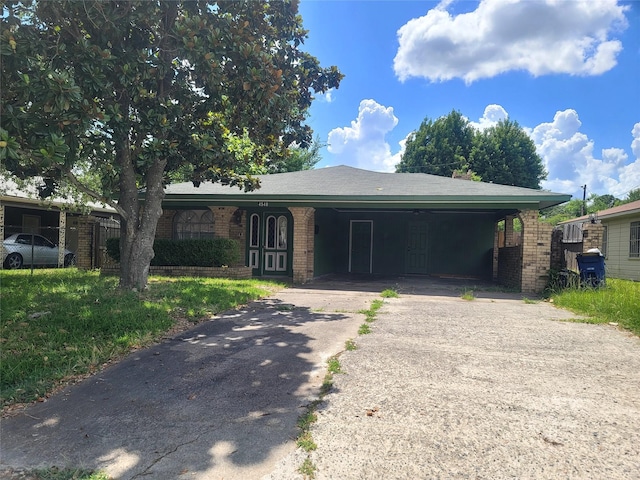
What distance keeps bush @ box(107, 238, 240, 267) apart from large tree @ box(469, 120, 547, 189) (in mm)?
27683

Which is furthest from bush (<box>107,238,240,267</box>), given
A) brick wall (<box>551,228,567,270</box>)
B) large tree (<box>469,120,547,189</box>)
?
large tree (<box>469,120,547,189</box>)

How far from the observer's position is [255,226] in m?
13.7

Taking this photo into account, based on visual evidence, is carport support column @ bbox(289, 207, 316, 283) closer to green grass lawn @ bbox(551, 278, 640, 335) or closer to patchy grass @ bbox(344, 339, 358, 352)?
green grass lawn @ bbox(551, 278, 640, 335)

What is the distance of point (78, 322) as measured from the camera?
5590 millimetres

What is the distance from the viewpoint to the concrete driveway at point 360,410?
8.57 feet

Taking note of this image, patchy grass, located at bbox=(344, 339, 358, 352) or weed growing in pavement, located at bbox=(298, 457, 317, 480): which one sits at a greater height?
patchy grass, located at bbox=(344, 339, 358, 352)

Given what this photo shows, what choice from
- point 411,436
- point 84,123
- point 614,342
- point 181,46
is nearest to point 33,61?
point 84,123

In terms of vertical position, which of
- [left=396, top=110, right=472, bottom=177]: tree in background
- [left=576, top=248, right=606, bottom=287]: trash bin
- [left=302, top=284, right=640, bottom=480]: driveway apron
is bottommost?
[left=302, top=284, right=640, bottom=480]: driveway apron

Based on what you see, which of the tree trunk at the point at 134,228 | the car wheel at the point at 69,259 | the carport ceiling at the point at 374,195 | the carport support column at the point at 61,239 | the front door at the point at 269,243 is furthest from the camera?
the car wheel at the point at 69,259

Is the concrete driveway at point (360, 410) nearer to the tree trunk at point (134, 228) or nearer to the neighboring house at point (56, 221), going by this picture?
the tree trunk at point (134, 228)

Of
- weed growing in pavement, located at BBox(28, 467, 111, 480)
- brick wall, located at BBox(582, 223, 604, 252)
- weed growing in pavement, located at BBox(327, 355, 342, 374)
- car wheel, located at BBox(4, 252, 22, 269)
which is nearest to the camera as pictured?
weed growing in pavement, located at BBox(28, 467, 111, 480)

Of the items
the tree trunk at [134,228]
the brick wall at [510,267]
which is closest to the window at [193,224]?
the tree trunk at [134,228]

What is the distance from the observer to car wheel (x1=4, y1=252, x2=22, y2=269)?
14.9 metres

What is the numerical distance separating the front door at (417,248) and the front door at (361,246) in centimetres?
147
